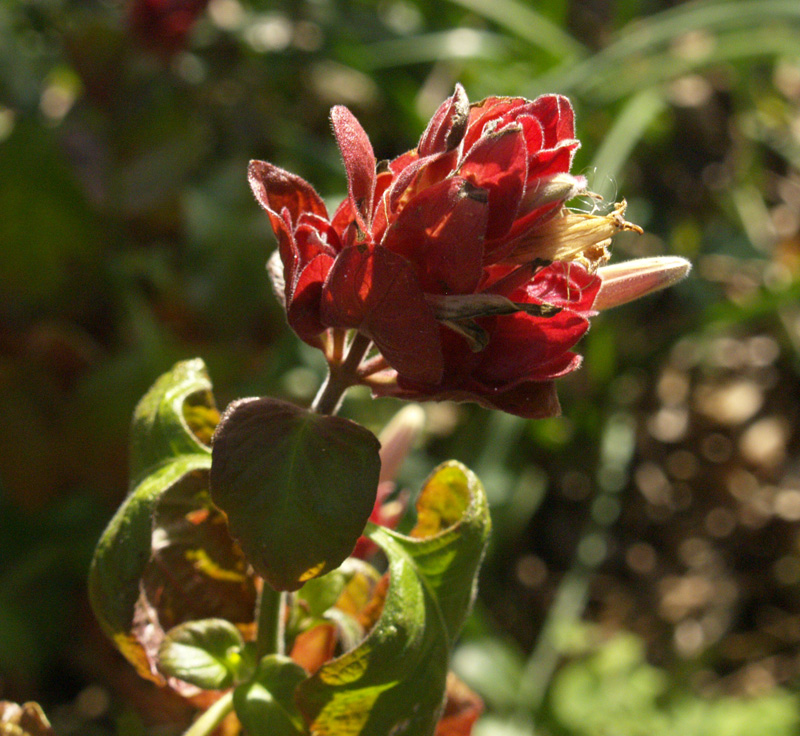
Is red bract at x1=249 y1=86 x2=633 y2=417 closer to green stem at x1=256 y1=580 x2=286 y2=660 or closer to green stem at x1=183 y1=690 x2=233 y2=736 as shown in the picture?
green stem at x1=256 y1=580 x2=286 y2=660

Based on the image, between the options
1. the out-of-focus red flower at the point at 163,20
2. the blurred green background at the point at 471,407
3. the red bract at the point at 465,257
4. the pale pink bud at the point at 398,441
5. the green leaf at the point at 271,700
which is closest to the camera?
the red bract at the point at 465,257

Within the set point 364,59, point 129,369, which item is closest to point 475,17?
point 364,59

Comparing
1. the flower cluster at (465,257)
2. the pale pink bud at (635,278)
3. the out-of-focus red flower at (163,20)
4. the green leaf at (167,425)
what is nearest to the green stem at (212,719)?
the green leaf at (167,425)

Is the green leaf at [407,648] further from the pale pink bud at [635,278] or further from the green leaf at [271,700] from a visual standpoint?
the pale pink bud at [635,278]

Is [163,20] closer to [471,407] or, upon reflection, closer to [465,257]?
[471,407]

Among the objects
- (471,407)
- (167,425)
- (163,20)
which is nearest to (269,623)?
(167,425)

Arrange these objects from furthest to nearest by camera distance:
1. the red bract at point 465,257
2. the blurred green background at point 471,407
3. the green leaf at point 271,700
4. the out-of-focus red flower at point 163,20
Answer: the out-of-focus red flower at point 163,20, the blurred green background at point 471,407, the green leaf at point 271,700, the red bract at point 465,257

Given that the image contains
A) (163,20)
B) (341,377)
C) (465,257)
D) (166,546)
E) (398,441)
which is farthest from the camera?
(163,20)

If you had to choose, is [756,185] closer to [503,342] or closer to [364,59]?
[364,59]

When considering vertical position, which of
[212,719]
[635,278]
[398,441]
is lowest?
[212,719]
